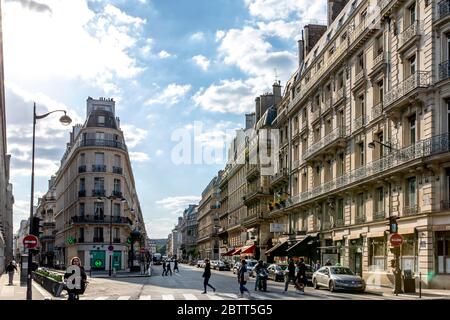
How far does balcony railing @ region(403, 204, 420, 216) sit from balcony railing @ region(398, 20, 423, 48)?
10.4m

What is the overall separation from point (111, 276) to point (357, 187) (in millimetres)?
23360

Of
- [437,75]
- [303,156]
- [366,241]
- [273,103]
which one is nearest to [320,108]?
[303,156]

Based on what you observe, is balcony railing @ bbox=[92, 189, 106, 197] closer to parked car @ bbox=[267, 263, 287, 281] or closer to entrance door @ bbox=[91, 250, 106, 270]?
entrance door @ bbox=[91, 250, 106, 270]

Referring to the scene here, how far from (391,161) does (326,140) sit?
49.0 ft

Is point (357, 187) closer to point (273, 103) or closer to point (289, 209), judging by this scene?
point (289, 209)

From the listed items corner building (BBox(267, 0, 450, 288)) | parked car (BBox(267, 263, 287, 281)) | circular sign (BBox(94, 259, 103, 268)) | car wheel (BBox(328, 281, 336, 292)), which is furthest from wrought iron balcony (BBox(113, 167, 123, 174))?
car wheel (BBox(328, 281, 336, 292))

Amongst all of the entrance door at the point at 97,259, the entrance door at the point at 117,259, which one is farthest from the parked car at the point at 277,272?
the entrance door at the point at 117,259

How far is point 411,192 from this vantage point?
37219mm

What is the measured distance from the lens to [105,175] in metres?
66.4

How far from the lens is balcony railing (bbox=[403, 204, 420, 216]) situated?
3593 cm

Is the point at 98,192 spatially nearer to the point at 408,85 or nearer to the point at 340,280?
the point at 408,85

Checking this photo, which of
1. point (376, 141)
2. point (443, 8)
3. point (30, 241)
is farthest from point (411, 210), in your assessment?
point (30, 241)

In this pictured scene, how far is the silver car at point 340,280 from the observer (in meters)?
30.9

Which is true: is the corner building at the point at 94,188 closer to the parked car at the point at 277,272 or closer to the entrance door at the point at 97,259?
the entrance door at the point at 97,259
